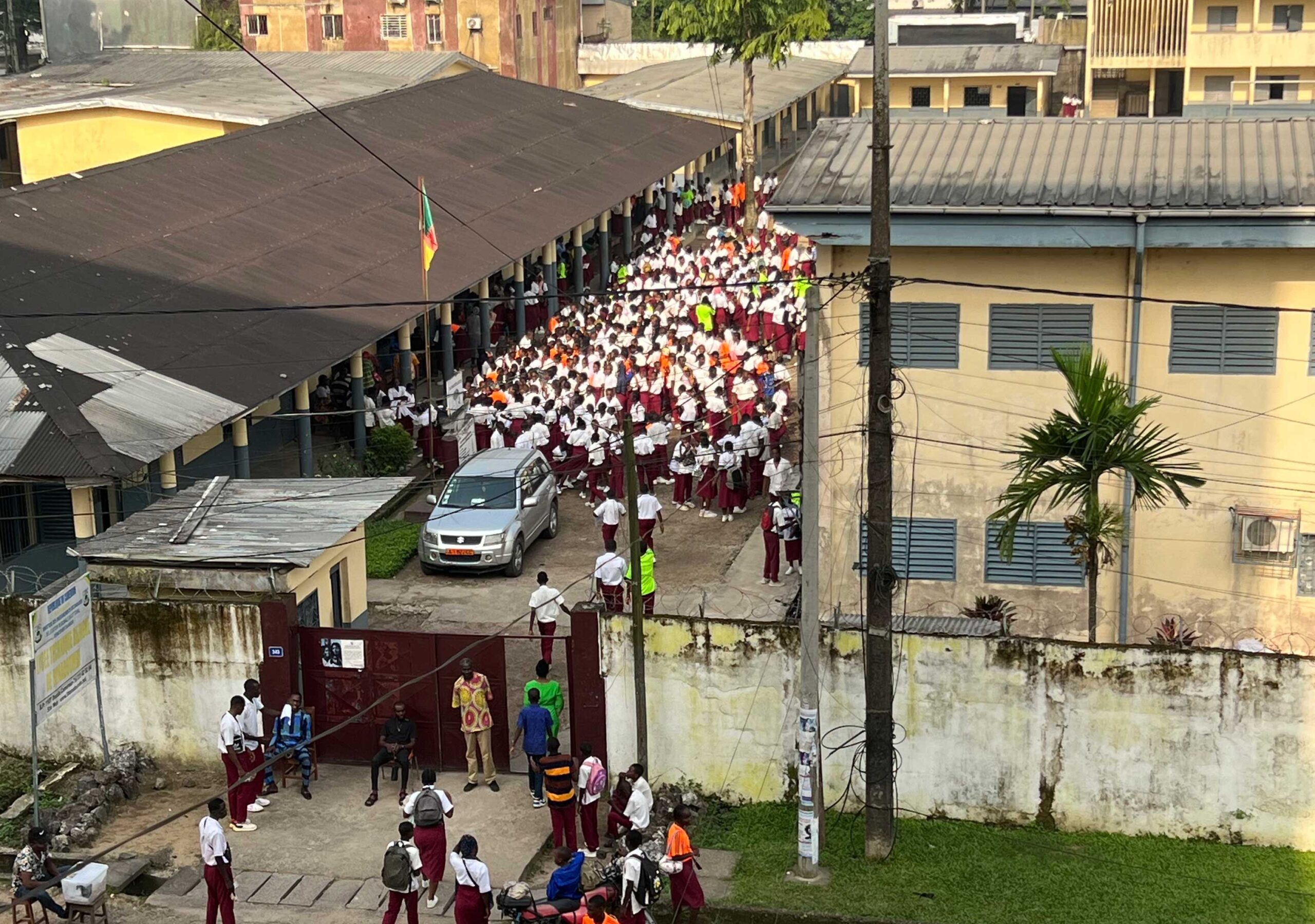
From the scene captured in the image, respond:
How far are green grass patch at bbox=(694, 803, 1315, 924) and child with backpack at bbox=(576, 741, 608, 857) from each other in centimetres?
94

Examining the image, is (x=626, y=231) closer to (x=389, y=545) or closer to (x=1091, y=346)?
(x=389, y=545)

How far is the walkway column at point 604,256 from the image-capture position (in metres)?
42.4

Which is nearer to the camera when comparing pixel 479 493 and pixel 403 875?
pixel 403 875

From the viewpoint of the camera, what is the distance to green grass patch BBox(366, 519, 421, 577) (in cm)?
2269

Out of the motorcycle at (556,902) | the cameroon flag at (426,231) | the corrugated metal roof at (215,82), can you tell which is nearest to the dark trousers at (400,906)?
the motorcycle at (556,902)

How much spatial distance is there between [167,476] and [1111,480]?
1122 centimetres

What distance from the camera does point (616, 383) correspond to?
89.4ft

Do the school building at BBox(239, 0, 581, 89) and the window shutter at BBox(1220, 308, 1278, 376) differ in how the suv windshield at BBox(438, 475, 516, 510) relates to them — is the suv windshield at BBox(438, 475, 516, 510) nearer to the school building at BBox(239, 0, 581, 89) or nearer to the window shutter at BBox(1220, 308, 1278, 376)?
the window shutter at BBox(1220, 308, 1278, 376)

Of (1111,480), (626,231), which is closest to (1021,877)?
(1111,480)

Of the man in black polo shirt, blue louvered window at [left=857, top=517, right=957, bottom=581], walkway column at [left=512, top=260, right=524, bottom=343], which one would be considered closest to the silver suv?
blue louvered window at [left=857, top=517, right=957, bottom=581]

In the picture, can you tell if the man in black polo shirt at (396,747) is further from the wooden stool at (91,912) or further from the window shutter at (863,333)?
the window shutter at (863,333)

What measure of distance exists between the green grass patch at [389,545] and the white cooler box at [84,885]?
8500 mm

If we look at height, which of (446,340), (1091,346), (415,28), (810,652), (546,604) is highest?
(415,28)

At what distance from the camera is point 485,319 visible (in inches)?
1328
